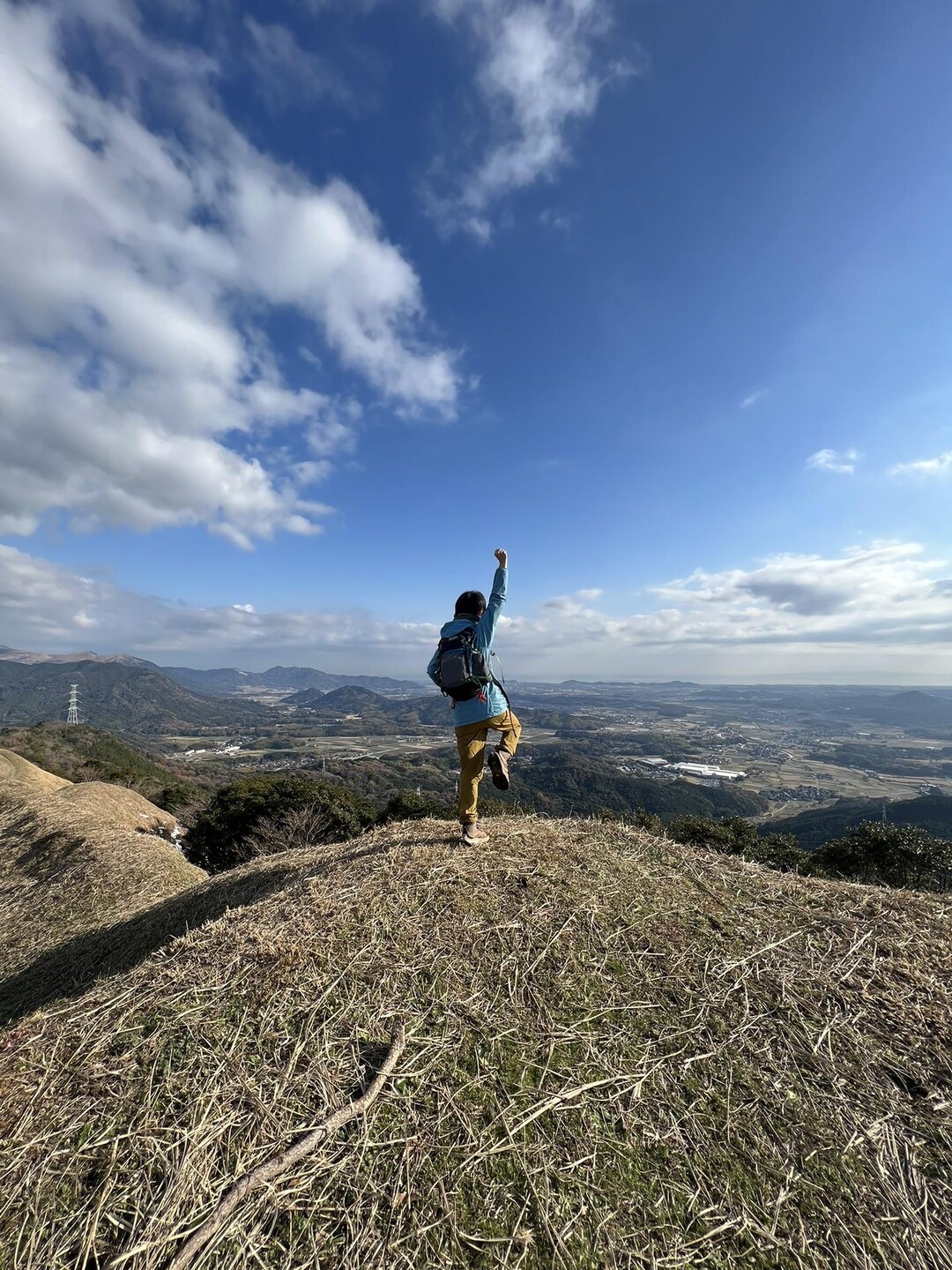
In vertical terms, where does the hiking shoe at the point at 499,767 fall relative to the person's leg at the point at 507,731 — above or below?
below

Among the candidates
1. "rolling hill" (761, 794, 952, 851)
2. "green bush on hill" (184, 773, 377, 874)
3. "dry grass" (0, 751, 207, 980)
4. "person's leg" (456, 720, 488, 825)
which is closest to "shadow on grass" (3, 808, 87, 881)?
"dry grass" (0, 751, 207, 980)

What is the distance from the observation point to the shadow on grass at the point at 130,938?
559 cm

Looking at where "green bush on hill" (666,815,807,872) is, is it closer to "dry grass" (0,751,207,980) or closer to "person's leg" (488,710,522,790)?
"person's leg" (488,710,522,790)

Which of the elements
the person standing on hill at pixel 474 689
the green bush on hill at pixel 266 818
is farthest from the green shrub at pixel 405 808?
the person standing on hill at pixel 474 689

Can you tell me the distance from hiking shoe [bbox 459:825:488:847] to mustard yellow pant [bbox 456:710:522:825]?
0.19m

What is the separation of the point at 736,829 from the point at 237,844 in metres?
23.0

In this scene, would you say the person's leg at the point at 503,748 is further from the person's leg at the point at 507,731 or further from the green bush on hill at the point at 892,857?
the green bush on hill at the point at 892,857

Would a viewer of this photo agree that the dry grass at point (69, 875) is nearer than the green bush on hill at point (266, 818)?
Yes

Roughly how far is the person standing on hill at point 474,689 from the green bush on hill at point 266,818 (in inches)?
681

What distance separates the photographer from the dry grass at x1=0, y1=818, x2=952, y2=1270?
2086 mm

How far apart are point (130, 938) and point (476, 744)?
5.16 metres

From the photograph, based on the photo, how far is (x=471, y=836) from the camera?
18.6 feet

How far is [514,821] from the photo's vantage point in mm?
6781

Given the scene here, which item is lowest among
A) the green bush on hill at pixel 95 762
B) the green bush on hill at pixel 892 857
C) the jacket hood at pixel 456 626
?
the green bush on hill at pixel 95 762
